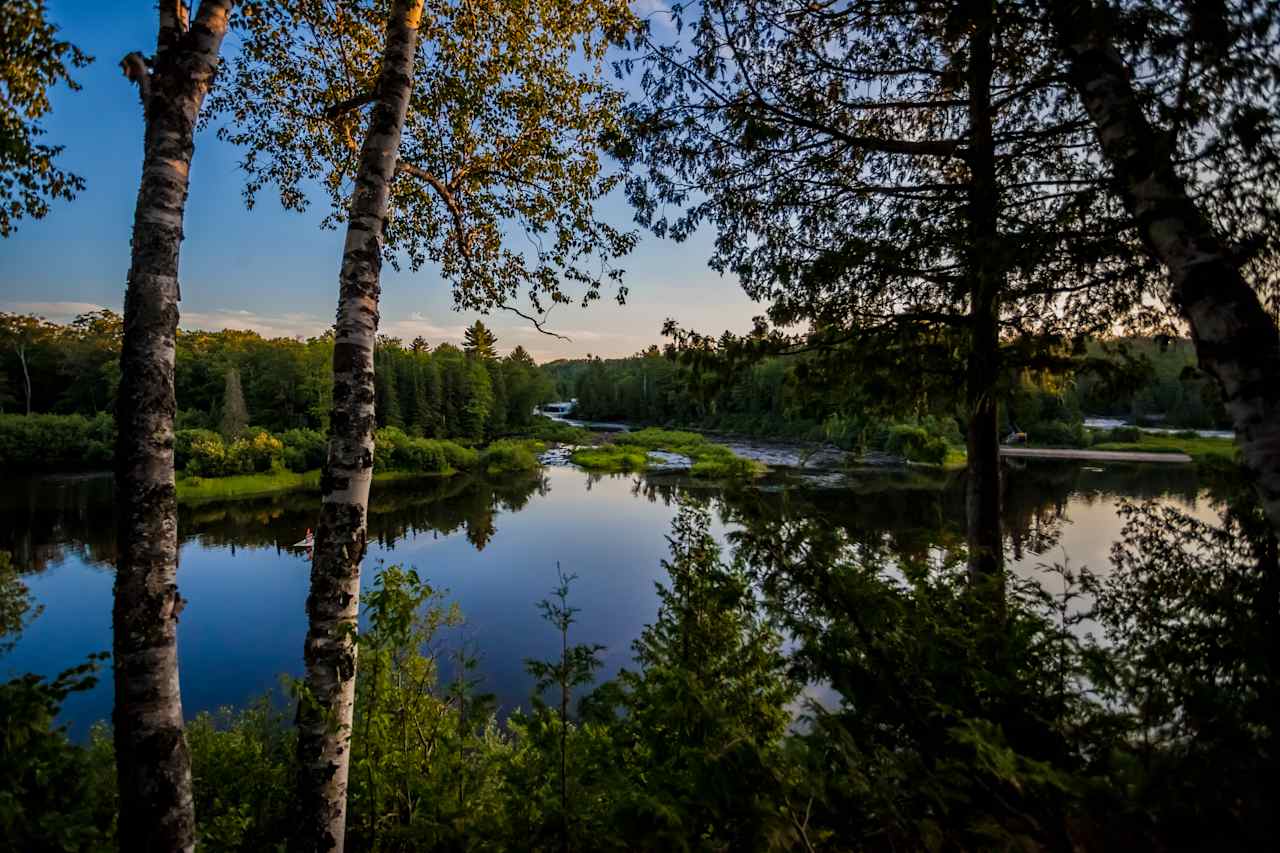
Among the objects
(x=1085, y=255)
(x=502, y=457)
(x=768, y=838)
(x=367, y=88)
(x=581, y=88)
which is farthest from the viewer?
(x=502, y=457)

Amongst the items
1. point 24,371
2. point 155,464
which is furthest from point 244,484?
point 155,464

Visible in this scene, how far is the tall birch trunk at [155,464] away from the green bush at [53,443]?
45555 millimetres

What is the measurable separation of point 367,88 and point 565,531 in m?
20.1

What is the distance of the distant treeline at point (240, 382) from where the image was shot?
4638 cm

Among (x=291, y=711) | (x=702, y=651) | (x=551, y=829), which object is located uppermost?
(x=551, y=829)

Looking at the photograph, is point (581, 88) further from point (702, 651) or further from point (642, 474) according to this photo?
point (642, 474)

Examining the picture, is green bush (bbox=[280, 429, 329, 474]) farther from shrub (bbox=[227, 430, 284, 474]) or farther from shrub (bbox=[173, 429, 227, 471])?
shrub (bbox=[173, 429, 227, 471])

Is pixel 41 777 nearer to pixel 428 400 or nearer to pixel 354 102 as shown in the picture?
pixel 354 102

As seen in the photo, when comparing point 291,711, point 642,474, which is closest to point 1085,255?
point 291,711

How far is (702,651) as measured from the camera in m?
4.95

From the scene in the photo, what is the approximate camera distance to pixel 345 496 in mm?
2707

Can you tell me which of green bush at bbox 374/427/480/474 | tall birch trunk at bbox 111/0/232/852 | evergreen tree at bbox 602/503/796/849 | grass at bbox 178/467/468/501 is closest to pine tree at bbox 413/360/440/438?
green bush at bbox 374/427/480/474

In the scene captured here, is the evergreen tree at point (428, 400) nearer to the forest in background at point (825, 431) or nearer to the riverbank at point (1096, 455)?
the riverbank at point (1096, 455)

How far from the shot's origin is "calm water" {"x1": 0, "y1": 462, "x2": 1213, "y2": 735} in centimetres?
1127
